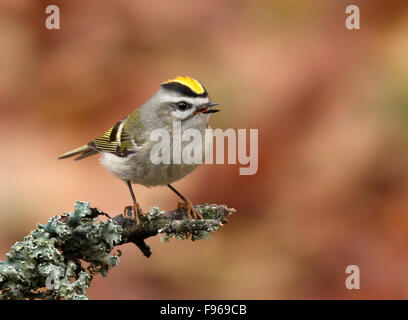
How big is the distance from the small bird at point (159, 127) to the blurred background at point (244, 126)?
101cm

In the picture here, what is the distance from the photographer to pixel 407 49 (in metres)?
3.48

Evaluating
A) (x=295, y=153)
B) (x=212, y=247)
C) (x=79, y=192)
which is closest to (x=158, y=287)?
(x=212, y=247)

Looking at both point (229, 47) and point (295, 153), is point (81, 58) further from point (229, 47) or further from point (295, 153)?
point (295, 153)

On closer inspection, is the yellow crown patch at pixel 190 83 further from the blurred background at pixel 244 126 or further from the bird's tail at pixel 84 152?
the blurred background at pixel 244 126

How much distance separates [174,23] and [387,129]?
135cm

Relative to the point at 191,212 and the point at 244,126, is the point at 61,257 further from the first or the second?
the point at 244,126

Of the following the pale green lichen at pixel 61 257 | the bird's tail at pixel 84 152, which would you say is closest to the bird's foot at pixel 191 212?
the pale green lichen at pixel 61 257

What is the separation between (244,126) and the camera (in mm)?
3256

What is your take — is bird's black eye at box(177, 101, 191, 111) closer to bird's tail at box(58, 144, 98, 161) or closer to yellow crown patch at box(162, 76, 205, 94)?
yellow crown patch at box(162, 76, 205, 94)

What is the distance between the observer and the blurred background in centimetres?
304

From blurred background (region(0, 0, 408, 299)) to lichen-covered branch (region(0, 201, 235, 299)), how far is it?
Result: 1.43 metres

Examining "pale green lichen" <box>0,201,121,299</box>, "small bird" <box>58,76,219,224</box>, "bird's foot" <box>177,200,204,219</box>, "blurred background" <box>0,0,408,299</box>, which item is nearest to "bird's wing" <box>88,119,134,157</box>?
"small bird" <box>58,76,219,224</box>

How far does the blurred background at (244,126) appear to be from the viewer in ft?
9.98

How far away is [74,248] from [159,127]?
27.2 inches
